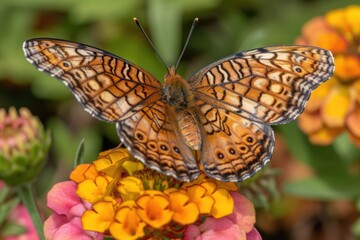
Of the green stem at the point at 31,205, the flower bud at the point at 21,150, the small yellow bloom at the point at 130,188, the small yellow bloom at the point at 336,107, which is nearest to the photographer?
the small yellow bloom at the point at 130,188

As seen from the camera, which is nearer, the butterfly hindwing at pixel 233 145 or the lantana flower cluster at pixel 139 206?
the lantana flower cluster at pixel 139 206

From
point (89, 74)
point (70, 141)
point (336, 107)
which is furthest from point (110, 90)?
point (70, 141)

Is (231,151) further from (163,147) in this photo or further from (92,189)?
(92,189)

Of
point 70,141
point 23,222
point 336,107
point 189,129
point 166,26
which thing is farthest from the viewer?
point 70,141

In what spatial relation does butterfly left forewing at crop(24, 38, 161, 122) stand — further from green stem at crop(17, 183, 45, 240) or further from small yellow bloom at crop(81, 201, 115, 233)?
green stem at crop(17, 183, 45, 240)

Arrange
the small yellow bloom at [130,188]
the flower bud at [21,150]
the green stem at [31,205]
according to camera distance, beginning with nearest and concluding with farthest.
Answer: the small yellow bloom at [130,188] → the green stem at [31,205] → the flower bud at [21,150]

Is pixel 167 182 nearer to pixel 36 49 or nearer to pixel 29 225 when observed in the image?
pixel 36 49

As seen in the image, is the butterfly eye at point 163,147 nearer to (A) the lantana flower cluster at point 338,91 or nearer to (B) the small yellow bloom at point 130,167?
(B) the small yellow bloom at point 130,167

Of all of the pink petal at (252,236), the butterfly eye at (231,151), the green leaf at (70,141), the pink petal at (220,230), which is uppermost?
the butterfly eye at (231,151)

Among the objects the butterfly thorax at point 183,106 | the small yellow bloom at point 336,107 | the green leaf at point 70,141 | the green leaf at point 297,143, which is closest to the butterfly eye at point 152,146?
the butterfly thorax at point 183,106
